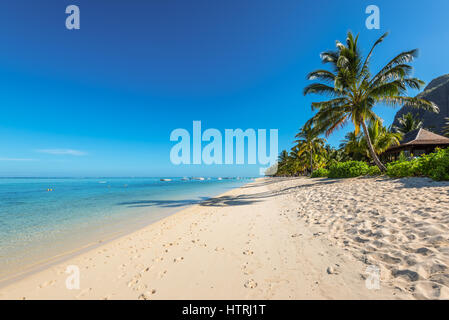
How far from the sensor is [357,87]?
513 inches

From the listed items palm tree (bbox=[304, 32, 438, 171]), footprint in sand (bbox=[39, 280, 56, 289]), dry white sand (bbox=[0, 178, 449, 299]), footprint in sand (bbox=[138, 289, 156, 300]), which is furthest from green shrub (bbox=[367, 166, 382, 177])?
footprint in sand (bbox=[39, 280, 56, 289])

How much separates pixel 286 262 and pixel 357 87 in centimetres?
1538

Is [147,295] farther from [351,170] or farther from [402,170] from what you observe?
[351,170]

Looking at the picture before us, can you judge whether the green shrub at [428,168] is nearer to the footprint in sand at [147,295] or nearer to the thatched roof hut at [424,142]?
the footprint in sand at [147,295]

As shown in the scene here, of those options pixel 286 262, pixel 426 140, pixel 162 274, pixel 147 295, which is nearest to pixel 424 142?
pixel 426 140

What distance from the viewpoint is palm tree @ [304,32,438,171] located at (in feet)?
36.1

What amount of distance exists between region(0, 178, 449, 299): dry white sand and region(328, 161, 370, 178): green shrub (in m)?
9.11

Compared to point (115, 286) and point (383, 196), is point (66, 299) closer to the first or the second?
point (115, 286)

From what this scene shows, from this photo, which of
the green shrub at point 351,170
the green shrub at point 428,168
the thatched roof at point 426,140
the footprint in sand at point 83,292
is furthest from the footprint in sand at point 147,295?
the thatched roof at point 426,140

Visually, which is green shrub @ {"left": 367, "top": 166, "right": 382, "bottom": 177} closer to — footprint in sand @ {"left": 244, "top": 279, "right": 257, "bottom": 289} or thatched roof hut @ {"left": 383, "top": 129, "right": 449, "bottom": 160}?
thatched roof hut @ {"left": 383, "top": 129, "right": 449, "bottom": 160}

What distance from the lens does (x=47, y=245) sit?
5945 millimetres

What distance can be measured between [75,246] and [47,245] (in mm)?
1066
